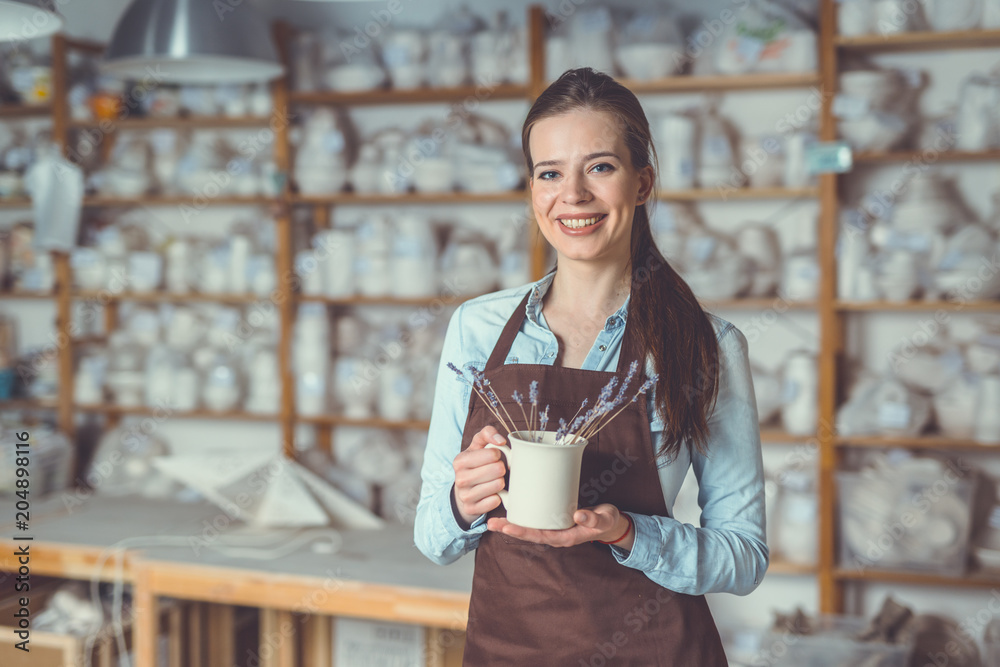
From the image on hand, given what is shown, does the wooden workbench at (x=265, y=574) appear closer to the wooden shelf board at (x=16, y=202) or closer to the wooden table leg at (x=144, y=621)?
the wooden table leg at (x=144, y=621)

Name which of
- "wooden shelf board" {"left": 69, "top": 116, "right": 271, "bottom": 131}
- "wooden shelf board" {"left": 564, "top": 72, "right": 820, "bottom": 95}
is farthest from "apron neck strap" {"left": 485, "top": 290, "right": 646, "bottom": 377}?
"wooden shelf board" {"left": 69, "top": 116, "right": 271, "bottom": 131}

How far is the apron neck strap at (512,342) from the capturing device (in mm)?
1197

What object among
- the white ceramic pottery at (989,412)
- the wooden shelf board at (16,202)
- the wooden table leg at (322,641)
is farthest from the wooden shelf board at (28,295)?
the white ceramic pottery at (989,412)

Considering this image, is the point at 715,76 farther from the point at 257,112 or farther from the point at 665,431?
the point at 665,431

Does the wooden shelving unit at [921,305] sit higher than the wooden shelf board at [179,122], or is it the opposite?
the wooden shelf board at [179,122]

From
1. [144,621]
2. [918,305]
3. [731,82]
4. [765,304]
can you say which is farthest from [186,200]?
[918,305]

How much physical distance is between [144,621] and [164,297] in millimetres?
1423

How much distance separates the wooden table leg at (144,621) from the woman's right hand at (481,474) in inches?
74.3

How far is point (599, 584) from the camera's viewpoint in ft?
3.84

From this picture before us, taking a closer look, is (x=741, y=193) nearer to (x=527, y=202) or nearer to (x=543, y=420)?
(x=527, y=202)

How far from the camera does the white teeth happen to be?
1140 mm

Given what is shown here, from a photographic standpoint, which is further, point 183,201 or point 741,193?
point 183,201

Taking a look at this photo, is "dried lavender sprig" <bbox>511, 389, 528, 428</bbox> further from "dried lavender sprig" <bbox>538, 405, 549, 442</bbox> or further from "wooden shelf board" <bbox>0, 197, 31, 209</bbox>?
"wooden shelf board" <bbox>0, 197, 31, 209</bbox>

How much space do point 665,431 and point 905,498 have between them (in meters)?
2.02
